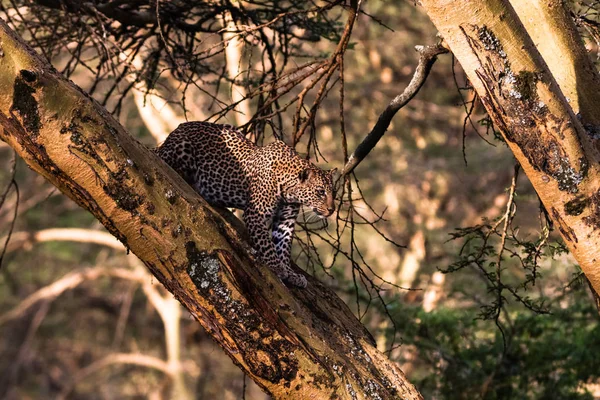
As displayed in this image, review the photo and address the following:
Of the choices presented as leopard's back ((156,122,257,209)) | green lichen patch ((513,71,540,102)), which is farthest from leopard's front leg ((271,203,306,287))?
green lichen patch ((513,71,540,102))

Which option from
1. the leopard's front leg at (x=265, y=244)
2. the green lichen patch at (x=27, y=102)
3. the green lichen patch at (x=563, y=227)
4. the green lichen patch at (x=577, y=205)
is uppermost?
the leopard's front leg at (x=265, y=244)

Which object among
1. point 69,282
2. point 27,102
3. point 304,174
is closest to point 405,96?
point 304,174

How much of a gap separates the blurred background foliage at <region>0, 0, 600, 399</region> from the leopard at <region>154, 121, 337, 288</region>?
0.76 ft

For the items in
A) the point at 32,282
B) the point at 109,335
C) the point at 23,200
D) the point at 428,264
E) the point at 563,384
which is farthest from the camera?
the point at 109,335

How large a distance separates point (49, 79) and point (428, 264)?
49.3 ft

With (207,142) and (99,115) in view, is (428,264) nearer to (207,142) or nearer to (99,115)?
(207,142)

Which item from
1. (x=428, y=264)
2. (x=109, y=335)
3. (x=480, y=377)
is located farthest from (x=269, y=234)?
(x=109, y=335)

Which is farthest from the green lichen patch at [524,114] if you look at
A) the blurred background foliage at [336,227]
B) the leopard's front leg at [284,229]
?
the leopard's front leg at [284,229]

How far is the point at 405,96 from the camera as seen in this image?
257 inches

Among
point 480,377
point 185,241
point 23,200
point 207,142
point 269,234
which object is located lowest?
point 185,241

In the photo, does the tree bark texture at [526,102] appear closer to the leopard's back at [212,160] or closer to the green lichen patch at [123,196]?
the green lichen patch at [123,196]

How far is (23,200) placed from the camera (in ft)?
89.7

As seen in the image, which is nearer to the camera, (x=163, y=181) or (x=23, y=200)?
(x=163, y=181)

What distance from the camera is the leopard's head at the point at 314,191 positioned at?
727 cm
